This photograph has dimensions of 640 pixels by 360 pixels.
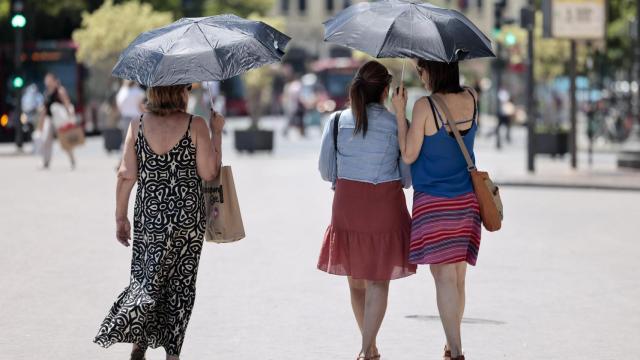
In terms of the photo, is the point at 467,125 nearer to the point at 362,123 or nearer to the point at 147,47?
the point at 362,123

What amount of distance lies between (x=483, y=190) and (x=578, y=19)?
19.0 meters

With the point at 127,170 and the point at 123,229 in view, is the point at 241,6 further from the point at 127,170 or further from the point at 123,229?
the point at 127,170

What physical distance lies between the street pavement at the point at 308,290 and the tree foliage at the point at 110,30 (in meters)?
36.1

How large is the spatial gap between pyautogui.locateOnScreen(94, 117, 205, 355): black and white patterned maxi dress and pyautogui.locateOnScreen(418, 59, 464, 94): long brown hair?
1184 millimetres

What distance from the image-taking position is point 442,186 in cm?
769

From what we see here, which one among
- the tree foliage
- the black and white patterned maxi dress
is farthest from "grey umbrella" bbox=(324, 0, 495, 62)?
the tree foliage

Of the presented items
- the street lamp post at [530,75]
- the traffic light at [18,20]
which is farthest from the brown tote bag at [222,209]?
the traffic light at [18,20]

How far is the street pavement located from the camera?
29.3 ft

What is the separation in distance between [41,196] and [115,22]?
36245 mm

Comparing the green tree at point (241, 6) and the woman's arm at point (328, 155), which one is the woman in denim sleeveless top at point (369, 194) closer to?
the woman's arm at point (328, 155)

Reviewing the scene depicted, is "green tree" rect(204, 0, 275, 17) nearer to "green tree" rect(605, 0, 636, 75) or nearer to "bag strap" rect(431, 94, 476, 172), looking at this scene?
"green tree" rect(605, 0, 636, 75)

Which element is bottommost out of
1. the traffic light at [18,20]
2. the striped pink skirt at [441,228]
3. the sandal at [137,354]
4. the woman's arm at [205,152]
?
the sandal at [137,354]

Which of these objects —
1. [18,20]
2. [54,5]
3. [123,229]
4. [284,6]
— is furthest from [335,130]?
[284,6]

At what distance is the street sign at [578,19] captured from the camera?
2611cm
